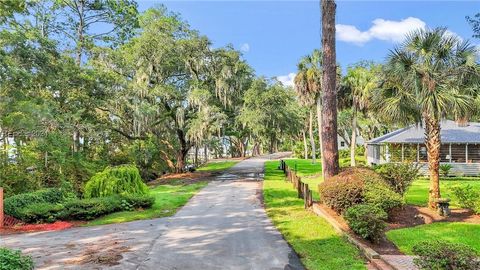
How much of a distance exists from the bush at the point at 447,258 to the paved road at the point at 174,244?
2508 mm

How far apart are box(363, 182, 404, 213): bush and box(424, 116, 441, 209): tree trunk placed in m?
2.98

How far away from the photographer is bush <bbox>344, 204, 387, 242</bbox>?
7.90 meters

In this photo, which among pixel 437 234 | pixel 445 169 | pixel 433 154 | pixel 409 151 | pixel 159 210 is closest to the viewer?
pixel 437 234

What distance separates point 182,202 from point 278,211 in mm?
4561

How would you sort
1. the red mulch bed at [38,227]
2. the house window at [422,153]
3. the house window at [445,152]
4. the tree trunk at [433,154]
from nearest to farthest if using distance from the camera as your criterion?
the red mulch bed at [38,227] → the tree trunk at [433,154] → the house window at [445,152] → the house window at [422,153]

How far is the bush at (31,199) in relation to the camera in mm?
12016

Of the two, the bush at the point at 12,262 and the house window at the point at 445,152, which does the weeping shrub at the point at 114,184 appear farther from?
the house window at the point at 445,152

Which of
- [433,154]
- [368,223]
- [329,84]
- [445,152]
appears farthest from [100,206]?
[445,152]

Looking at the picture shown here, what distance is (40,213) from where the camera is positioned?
474 inches

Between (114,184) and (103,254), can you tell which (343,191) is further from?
(114,184)

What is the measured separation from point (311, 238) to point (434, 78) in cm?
699

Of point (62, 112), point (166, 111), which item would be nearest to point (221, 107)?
point (166, 111)

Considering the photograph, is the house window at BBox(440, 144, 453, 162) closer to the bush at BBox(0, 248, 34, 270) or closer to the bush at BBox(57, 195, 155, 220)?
the bush at BBox(57, 195, 155, 220)

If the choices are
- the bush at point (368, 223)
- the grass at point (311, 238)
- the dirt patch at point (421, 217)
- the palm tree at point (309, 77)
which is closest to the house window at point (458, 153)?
the palm tree at point (309, 77)
